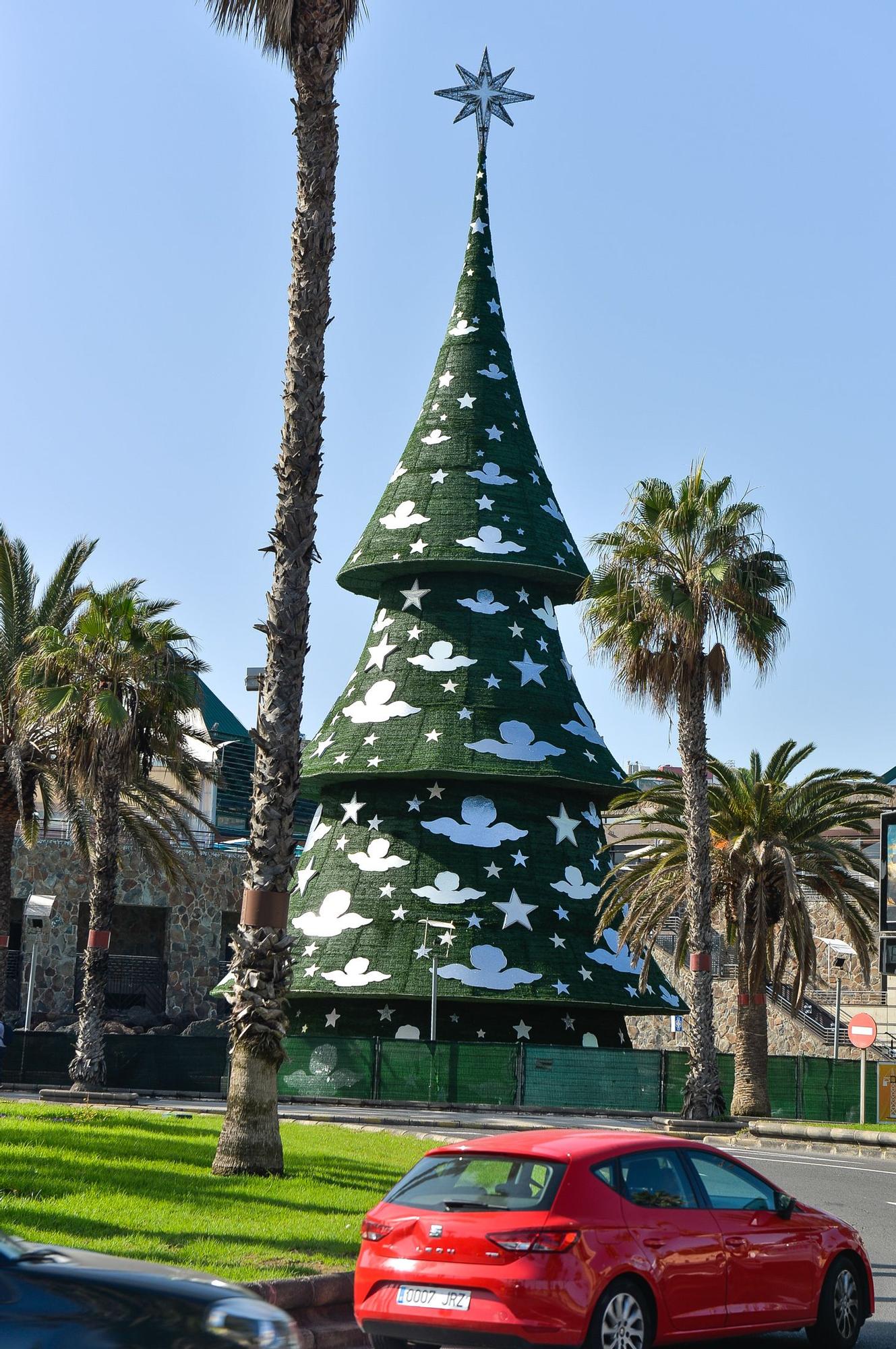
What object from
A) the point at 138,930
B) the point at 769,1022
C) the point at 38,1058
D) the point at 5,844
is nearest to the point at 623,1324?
the point at 5,844

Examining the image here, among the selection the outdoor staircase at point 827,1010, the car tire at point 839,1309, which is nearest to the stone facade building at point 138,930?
the outdoor staircase at point 827,1010

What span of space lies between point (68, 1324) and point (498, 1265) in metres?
3.57

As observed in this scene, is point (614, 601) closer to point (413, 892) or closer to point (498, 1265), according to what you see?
point (413, 892)

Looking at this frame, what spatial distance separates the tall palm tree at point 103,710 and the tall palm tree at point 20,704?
16.0 inches

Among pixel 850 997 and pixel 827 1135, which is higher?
pixel 850 997

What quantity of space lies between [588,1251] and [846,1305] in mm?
2695

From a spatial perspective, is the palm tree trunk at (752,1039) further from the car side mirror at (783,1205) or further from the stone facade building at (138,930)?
the car side mirror at (783,1205)

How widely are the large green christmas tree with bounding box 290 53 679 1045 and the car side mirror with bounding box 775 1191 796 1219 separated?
2487 cm

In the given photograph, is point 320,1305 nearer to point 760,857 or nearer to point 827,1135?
point 827,1135

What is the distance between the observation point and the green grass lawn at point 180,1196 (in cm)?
1037

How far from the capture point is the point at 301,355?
53.8 ft

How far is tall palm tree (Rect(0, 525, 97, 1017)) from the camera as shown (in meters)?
30.3

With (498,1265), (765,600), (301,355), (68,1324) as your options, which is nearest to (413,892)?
(765,600)

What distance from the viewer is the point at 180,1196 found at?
12.8 m
